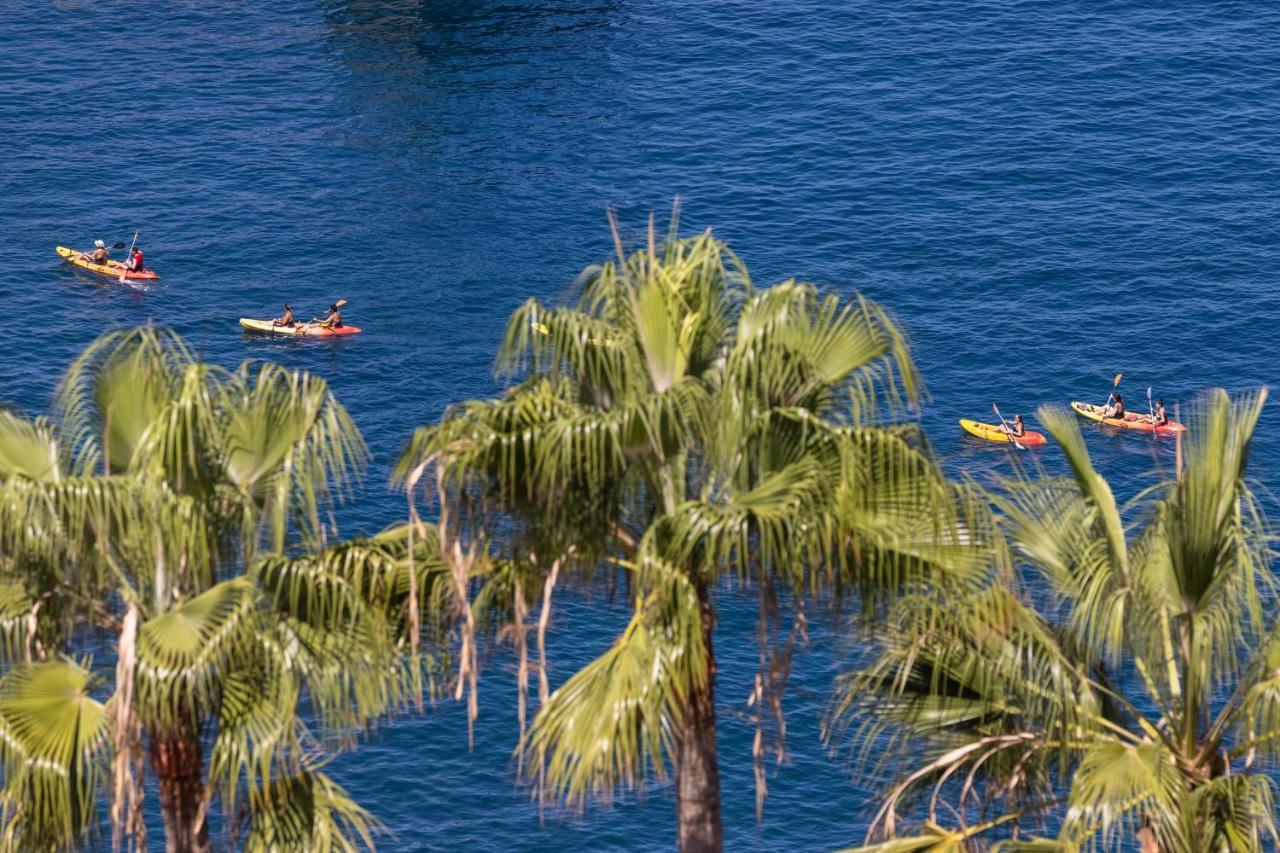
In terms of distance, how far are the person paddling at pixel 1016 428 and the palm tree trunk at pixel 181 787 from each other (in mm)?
62311

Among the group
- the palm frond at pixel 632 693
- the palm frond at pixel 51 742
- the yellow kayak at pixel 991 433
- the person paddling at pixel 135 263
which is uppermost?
the palm frond at pixel 632 693

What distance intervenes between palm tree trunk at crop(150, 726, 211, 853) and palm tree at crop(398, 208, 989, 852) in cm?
310

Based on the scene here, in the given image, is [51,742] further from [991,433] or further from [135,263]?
[135,263]

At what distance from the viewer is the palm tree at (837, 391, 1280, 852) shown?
21.5 meters

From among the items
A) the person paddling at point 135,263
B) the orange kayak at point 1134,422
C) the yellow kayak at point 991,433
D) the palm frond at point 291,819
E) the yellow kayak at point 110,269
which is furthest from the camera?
the yellow kayak at point 110,269

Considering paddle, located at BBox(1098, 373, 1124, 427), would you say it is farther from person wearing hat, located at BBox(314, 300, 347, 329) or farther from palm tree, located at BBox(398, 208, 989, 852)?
palm tree, located at BBox(398, 208, 989, 852)

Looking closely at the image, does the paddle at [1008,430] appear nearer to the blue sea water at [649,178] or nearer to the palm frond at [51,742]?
the blue sea water at [649,178]

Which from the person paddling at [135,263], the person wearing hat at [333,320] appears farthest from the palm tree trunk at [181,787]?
the person paddling at [135,263]

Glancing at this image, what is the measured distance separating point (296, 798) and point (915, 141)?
96.8 metres

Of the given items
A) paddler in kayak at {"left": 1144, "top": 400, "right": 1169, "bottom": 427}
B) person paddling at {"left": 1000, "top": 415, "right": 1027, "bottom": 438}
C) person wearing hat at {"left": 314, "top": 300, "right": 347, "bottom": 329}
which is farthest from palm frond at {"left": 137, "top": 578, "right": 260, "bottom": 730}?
person wearing hat at {"left": 314, "top": 300, "right": 347, "bottom": 329}

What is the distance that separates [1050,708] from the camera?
2191cm

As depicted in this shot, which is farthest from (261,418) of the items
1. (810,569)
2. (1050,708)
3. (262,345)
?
(262,345)

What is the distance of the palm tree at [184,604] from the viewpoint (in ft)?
67.4

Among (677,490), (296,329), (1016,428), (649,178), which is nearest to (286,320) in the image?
(296,329)
